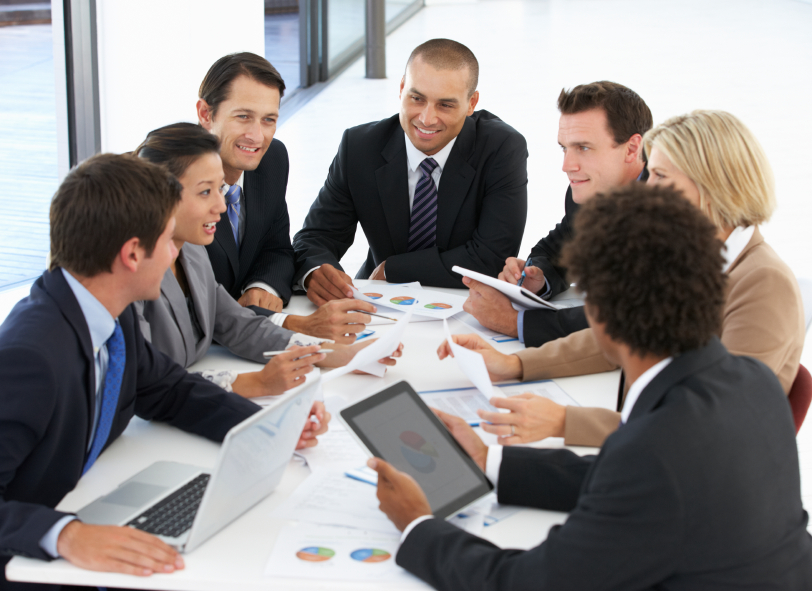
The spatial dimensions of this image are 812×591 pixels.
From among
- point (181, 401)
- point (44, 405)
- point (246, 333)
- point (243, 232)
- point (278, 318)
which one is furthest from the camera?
point (243, 232)

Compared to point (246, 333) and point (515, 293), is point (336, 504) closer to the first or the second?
point (246, 333)

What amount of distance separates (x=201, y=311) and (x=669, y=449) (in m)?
1.43

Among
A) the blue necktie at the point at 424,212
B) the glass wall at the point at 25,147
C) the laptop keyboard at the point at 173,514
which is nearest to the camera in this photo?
the laptop keyboard at the point at 173,514

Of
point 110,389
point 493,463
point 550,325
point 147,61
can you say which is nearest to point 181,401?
point 110,389

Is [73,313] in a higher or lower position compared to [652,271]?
lower

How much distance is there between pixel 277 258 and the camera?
293cm

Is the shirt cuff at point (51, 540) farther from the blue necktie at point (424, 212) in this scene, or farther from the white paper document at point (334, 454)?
the blue necktie at point (424, 212)

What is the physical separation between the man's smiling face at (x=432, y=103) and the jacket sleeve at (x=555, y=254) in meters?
0.55

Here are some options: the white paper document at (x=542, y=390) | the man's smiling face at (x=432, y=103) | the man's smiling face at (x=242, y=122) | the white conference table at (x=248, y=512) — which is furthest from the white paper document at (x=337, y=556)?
the man's smiling face at (x=432, y=103)

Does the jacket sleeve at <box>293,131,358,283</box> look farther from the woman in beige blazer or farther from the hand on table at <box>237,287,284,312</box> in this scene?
the woman in beige blazer

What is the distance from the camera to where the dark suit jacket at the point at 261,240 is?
276 cm

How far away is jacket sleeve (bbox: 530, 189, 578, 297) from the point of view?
9.55ft

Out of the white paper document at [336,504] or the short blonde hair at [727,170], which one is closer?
the white paper document at [336,504]

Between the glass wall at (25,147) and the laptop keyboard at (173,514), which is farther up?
the glass wall at (25,147)
